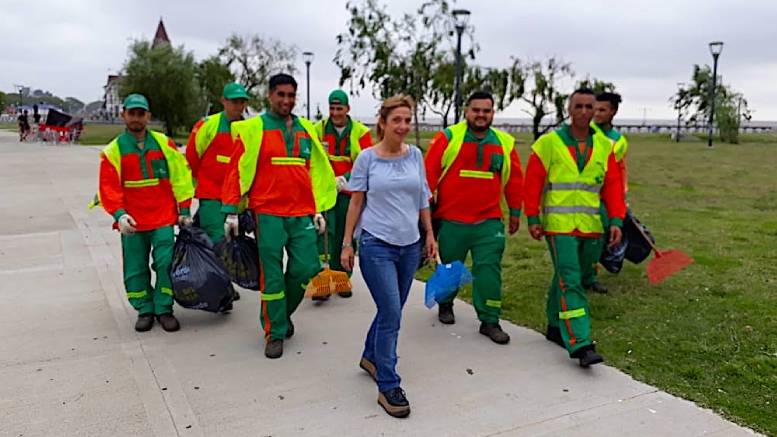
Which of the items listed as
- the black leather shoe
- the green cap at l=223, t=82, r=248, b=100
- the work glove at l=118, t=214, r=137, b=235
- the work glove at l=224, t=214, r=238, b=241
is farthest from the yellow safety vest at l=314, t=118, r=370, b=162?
the black leather shoe

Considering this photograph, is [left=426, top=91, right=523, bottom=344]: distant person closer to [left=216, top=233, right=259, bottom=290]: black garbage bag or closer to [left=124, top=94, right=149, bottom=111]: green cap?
[left=216, top=233, right=259, bottom=290]: black garbage bag

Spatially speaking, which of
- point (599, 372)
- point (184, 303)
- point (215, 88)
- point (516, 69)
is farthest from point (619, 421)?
point (215, 88)

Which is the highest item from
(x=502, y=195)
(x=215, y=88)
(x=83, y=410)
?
(x=215, y=88)

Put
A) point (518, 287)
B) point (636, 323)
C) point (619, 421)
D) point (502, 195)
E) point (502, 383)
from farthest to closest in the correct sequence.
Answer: point (518, 287)
point (636, 323)
point (502, 195)
point (502, 383)
point (619, 421)

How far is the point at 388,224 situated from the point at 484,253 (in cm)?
144

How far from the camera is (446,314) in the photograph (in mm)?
5363

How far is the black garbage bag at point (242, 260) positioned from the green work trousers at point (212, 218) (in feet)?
3.54

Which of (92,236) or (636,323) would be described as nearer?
(636,323)

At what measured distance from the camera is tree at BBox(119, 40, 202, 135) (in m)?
42.0

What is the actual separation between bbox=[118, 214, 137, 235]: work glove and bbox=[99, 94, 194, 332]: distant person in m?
0.02

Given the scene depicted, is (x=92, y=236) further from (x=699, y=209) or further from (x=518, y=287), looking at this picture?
(x=699, y=209)

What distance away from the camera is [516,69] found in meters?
38.8

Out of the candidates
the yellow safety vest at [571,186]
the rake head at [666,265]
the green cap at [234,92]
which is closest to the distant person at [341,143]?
the green cap at [234,92]

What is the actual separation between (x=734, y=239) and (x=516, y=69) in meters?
31.3
